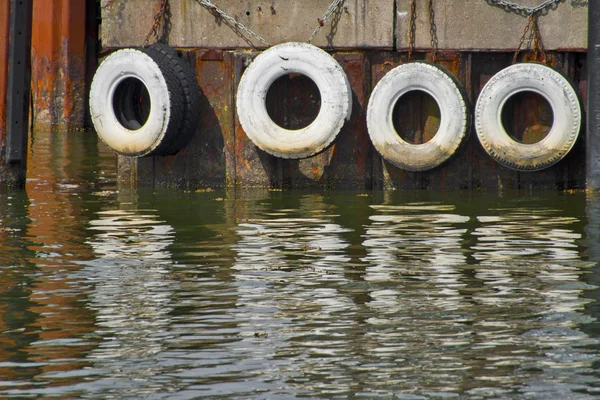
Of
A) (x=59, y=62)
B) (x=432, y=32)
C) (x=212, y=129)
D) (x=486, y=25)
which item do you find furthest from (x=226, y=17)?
(x=59, y=62)

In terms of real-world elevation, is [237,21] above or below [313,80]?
above

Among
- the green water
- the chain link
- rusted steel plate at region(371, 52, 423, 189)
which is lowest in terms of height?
the green water

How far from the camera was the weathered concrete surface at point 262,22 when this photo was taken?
11.4m

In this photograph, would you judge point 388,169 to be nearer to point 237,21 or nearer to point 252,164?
point 252,164

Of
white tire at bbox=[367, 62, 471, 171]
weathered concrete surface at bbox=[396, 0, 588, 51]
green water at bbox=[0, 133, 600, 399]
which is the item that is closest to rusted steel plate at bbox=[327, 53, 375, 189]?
white tire at bbox=[367, 62, 471, 171]

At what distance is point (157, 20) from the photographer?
38.4 ft

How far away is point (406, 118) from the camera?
11.6m

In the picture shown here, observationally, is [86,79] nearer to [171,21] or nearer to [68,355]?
[171,21]

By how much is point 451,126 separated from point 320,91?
126cm

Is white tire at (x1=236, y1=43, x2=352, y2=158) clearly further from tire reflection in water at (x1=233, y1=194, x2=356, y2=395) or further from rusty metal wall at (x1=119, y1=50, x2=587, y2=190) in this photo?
tire reflection in water at (x1=233, y1=194, x2=356, y2=395)

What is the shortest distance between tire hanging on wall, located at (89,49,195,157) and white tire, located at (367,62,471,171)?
Answer: 74.3 inches

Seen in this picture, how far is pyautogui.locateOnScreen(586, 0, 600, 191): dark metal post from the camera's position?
35.1ft

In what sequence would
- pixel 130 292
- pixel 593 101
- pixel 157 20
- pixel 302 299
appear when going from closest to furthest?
1. pixel 302 299
2. pixel 130 292
3. pixel 593 101
4. pixel 157 20

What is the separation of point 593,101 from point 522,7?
3.80ft
